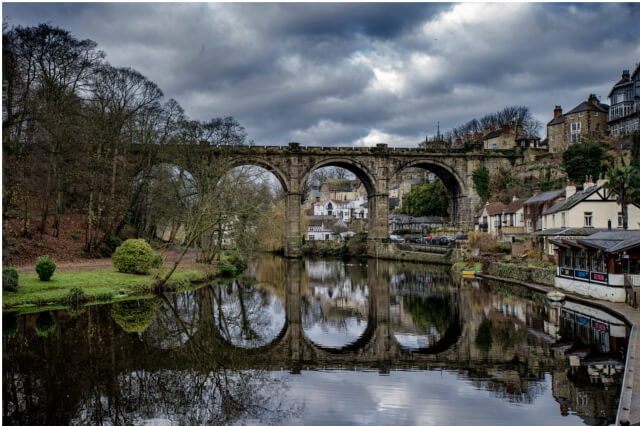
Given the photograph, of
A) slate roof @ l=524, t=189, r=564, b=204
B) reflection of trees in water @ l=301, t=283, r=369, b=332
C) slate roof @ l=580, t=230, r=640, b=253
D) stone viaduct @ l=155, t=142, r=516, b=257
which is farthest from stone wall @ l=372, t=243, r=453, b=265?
slate roof @ l=580, t=230, r=640, b=253

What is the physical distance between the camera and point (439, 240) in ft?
148

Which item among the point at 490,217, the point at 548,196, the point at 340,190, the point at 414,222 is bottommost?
the point at 490,217

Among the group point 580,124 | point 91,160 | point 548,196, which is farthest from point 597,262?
point 580,124

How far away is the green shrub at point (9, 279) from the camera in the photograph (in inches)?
610

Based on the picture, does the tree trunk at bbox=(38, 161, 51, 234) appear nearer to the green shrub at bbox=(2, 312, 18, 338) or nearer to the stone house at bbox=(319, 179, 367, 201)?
the green shrub at bbox=(2, 312, 18, 338)

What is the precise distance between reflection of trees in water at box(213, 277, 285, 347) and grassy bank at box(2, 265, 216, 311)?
2.87m

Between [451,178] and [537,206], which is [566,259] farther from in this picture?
[451,178]

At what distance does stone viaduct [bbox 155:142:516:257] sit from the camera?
4575 cm

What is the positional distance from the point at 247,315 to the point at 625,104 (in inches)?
2164

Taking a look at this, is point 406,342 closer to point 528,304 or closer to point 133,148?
point 528,304

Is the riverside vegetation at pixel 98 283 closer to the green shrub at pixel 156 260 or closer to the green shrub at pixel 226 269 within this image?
the green shrub at pixel 156 260

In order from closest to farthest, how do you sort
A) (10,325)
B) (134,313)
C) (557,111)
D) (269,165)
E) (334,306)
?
(10,325), (134,313), (334,306), (269,165), (557,111)

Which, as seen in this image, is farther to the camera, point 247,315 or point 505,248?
point 505,248

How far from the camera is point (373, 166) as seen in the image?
4719cm
